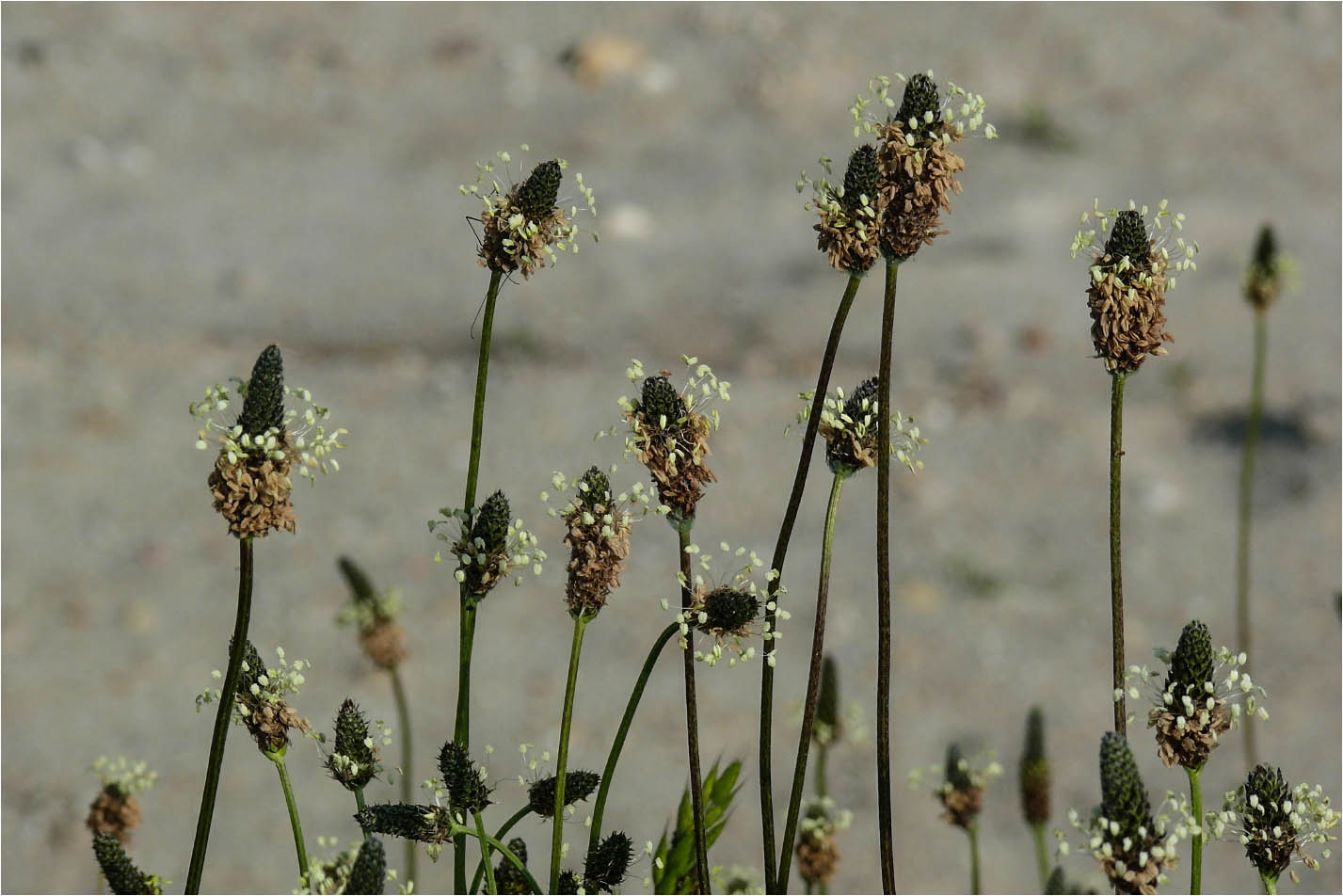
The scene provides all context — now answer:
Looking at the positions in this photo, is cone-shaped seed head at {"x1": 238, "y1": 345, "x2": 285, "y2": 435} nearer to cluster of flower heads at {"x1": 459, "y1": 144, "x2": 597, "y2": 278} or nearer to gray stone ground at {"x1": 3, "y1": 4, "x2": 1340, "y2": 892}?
cluster of flower heads at {"x1": 459, "y1": 144, "x2": 597, "y2": 278}

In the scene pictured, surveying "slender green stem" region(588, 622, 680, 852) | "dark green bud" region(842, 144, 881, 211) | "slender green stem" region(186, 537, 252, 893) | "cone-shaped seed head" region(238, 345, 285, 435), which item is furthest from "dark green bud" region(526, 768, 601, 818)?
"dark green bud" region(842, 144, 881, 211)

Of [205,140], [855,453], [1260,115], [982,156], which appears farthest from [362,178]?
[855,453]

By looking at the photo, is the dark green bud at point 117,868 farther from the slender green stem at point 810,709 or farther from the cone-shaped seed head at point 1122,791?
the cone-shaped seed head at point 1122,791

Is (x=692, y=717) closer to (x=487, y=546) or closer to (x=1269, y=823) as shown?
(x=487, y=546)

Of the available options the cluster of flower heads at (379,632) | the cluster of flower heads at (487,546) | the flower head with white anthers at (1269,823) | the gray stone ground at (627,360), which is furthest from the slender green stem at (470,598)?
the gray stone ground at (627,360)

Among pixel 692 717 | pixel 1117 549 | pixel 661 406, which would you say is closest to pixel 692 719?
pixel 692 717

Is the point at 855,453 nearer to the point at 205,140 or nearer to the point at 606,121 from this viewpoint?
the point at 606,121
